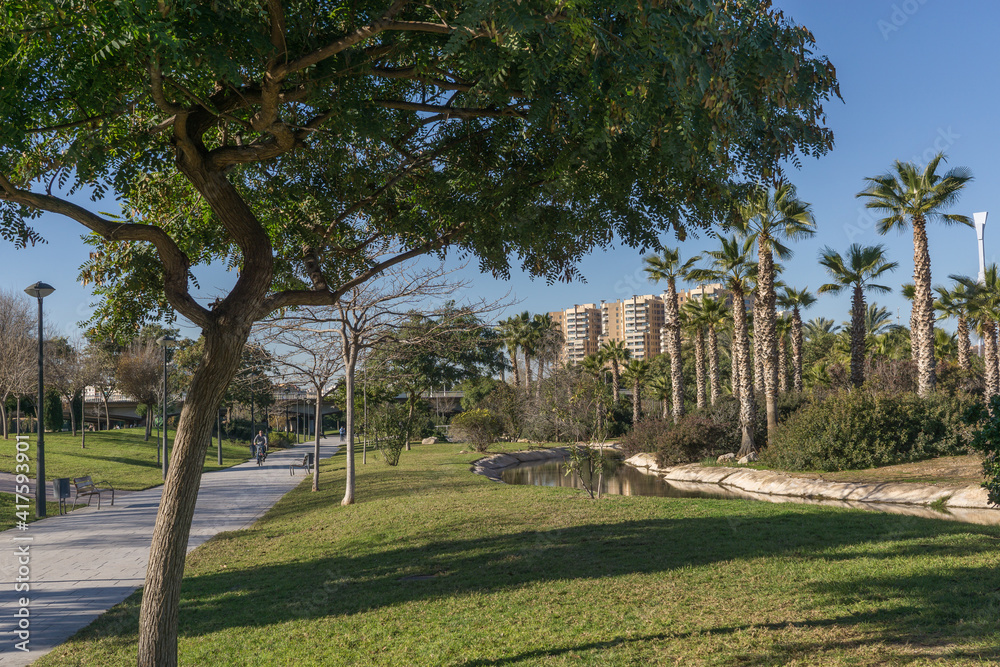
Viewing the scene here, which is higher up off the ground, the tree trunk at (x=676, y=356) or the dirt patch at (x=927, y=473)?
the tree trunk at (x=676, y=356)

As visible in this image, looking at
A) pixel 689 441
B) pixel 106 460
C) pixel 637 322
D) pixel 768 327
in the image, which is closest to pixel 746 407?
pixel 689 441

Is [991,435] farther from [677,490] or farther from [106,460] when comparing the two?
[106,460]

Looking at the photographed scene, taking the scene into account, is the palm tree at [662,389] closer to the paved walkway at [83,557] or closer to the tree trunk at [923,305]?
the tree trunk at [923,305]

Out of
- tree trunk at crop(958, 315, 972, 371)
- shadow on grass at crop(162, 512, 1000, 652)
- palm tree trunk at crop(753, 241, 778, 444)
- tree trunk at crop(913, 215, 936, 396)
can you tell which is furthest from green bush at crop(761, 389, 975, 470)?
tree trunk at crop(958, 315, 972, 371)

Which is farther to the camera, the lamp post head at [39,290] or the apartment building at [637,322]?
the apartment building at [637,322]

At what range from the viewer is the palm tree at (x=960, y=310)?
36469 millimetres

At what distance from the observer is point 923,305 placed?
27156 mm

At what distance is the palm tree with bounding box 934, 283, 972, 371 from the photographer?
3647 cm

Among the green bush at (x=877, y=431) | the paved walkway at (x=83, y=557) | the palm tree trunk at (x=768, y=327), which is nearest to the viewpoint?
the paved walkway at (x=83, y=557)

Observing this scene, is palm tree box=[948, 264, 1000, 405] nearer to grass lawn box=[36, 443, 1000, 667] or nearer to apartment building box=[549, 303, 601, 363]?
grass lawn box=[36, 443, 1000, 667]

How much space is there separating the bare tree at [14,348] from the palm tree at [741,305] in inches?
1274

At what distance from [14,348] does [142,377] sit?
527 inches

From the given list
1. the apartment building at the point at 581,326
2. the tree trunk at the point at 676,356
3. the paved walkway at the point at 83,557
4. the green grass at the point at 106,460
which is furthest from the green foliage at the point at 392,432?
the apartment building at the point at 581,326

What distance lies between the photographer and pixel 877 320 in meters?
61.4
